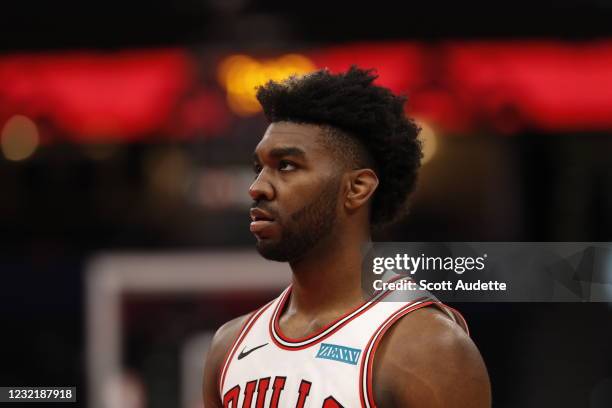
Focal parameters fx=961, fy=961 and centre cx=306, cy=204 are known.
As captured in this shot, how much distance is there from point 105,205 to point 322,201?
315 inches

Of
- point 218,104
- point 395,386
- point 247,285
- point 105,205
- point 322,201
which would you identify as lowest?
point 395,386

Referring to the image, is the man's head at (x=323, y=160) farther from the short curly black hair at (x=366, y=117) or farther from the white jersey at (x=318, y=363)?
the white jersey at (x=318, y=363)

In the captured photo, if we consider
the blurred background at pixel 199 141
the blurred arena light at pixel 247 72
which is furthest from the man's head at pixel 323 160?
the blurred arena light at pixel 247 72

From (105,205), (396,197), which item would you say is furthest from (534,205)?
(396,197)

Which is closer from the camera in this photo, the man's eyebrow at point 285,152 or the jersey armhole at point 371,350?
the jersey armhole at point 371,350

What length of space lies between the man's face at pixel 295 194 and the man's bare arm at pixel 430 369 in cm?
47

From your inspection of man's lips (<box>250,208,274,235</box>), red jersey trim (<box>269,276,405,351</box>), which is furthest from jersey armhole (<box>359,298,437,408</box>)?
man's lips (<box>250,208,274,235</box>)

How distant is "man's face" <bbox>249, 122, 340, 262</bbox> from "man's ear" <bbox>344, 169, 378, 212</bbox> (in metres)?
0.05

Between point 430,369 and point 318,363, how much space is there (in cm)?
40

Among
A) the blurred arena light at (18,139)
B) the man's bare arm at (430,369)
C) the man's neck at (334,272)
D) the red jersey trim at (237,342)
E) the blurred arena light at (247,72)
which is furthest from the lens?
the blurred arena light at (18,139)

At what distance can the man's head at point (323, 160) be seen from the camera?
10.9ft

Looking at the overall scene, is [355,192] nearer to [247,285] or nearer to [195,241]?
[247,285]

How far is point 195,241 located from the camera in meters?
10.6

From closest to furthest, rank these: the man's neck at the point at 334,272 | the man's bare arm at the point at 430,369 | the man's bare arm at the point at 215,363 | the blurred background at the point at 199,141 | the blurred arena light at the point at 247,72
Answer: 1. the man's bare arm at the point at 430,369
2. the man's neck at the point at 334,272
3. the man's bare arm at the point at 215,363
4. the blurred background at the point at 199,141
5. the blurred arena light at the point at 247,72
